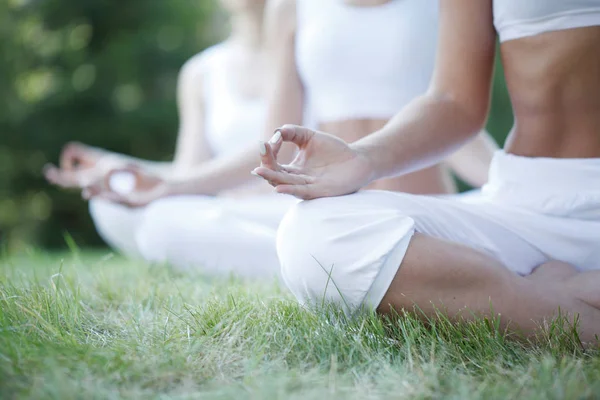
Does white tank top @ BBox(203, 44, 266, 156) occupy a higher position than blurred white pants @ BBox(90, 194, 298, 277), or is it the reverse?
white tank top @ BBox(203, 44, 266, 156)

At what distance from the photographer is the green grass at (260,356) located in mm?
1137

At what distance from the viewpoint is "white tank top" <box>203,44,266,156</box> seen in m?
3.68

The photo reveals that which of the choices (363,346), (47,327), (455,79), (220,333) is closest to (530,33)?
(455,79)

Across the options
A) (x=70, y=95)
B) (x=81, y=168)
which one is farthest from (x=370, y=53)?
(x=70, y=95)

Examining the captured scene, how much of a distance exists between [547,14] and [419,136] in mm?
385

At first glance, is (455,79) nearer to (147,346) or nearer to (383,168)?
(383,168)

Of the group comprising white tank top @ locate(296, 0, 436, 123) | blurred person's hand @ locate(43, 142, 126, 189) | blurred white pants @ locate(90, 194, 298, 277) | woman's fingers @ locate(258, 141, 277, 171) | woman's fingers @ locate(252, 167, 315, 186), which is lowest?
blurred white pants @ locate(90, 194, 298, 277)

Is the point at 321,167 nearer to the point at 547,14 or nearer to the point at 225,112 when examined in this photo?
the point at 547,14

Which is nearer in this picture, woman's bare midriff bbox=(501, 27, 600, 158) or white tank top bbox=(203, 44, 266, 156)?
woman's bare midriff bbox=(501, 27, 600, 158)

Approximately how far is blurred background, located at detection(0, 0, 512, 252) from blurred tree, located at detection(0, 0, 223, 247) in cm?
1

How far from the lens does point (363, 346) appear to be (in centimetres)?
138

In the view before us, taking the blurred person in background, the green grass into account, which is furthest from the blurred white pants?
the green grass

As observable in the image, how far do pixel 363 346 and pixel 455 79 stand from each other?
0.70 metres

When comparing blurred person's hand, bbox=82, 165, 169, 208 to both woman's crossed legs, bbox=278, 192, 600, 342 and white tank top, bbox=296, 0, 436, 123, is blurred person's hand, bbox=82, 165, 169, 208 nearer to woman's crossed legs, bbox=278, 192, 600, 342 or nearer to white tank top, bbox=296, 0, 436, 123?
white tank top, bbox=296, 0, 436, 123
